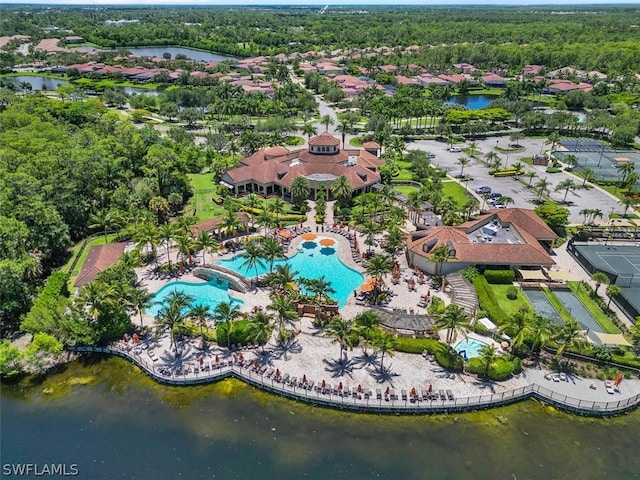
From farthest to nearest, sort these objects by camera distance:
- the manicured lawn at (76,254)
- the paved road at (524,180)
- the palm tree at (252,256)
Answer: the paved road at (524,180) < the manicured lawn at (76,254) < the palm tree at (252,256)

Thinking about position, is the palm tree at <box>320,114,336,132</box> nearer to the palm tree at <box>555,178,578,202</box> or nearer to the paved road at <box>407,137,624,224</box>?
the paved road at <box>407,137,624,224</box>

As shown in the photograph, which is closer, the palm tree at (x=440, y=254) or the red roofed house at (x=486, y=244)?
the palm tree at (x=440, y=254)

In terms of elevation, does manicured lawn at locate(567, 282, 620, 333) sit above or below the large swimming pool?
above

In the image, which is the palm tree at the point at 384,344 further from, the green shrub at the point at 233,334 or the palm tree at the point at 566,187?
the palm tree at the point at 566,187

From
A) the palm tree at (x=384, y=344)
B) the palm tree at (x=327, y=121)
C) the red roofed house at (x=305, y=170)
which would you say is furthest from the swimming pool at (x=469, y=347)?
the palm tree at (x=327, y=121)

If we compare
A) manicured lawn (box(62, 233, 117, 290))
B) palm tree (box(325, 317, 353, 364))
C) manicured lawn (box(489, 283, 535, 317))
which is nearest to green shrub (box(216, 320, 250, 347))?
palm tree (box(325, 317, 353, 364))

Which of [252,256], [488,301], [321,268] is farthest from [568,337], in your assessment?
[252,256]
